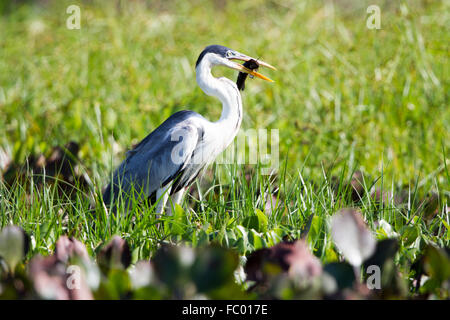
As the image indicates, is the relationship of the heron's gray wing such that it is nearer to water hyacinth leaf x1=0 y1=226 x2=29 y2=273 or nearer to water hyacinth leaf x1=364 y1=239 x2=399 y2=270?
water hyacinth leaf x1=0 y1=226 x2=29 y2=273

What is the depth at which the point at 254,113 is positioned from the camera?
171 inches

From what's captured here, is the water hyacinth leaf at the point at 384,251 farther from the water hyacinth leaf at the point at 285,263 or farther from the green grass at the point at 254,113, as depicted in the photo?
the green grass at the point at 254,113

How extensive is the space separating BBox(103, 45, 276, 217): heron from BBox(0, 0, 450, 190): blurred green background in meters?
0.28

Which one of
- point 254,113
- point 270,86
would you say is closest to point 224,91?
point 254,113

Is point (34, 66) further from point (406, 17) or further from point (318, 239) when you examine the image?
point (318, 239)

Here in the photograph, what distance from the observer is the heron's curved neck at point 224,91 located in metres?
2.87

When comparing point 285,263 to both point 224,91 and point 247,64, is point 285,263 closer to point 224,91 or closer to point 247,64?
point 224,91

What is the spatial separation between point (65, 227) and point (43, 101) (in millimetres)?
3056

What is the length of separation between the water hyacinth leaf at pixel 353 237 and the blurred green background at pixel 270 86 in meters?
1.40

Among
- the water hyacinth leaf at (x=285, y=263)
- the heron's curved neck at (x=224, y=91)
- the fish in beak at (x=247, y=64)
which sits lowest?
the water hyacinth leaf at (x=285, y=263)

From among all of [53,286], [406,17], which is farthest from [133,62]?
[53,286]

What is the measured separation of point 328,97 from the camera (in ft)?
15.4

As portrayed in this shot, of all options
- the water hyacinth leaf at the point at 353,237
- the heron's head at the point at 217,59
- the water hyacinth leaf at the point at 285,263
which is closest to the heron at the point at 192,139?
the heron's head at the point at 217,59

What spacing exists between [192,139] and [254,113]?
1.48 m
